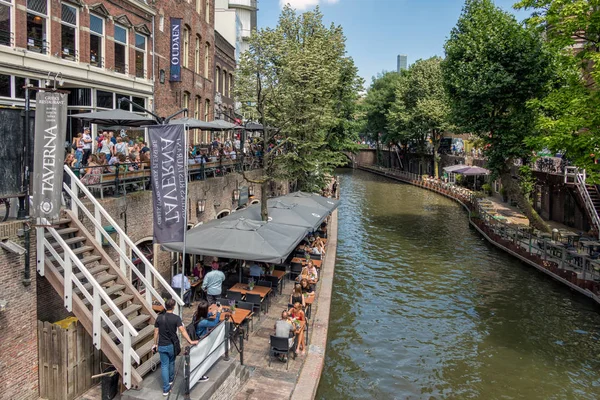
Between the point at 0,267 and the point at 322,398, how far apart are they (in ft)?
23.4

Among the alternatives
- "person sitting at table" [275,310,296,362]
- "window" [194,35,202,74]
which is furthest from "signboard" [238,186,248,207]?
"person sitting at table" [275,310,296,362]

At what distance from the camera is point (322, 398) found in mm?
11141

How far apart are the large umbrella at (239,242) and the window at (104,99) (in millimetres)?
8408

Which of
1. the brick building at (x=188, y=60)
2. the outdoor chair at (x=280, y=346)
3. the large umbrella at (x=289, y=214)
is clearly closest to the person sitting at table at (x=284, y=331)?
the outdoor chair at (x=280, y=346)

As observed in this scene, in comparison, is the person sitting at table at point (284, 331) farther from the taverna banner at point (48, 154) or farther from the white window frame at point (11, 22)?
the white window frame at point (11, 22)

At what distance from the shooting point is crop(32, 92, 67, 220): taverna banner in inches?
Result: 312

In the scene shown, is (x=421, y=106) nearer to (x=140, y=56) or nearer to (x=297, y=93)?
(x=297, y=93)

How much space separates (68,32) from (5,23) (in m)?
2.80

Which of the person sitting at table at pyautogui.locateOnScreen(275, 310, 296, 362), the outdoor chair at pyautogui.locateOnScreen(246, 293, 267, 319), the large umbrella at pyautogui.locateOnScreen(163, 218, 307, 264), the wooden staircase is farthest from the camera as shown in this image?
the outdoor chair at pyautogui.locateOnScreen(246, 293, 267, 319)

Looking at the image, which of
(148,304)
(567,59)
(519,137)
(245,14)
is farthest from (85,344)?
(245,14)

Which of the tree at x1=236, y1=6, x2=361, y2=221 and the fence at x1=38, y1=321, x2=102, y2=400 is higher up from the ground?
the tree at x1=236, y1=6, x2=361, y2=221

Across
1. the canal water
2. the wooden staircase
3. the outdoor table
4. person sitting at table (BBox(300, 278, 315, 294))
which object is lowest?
the canal water

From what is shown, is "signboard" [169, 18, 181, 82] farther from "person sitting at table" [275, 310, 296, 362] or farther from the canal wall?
the canal wall

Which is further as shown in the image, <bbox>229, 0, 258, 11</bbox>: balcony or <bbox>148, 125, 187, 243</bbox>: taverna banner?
<bbox>229, 0, 258, 11</bbox>: balcony
